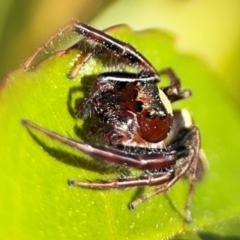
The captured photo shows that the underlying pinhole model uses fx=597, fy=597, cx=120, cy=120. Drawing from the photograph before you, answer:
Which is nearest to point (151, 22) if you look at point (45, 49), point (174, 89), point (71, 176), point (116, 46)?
point (174, 89)

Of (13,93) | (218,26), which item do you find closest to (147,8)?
(218,26)

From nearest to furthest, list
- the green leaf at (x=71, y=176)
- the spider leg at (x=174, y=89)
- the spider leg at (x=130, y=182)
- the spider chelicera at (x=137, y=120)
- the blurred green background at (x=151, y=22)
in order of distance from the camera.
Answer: the green leaf at (x=71, y=176)
the spider leg at (x=130, y=182)
the spider chelicera at (x=137, y=120)
the spider leg at (x=174, y=89)
the blurred green background at (x=151, y=22)

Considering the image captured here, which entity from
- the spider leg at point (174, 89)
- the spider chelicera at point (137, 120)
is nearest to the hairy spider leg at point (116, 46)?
the spider chelicera at point (137, 120)

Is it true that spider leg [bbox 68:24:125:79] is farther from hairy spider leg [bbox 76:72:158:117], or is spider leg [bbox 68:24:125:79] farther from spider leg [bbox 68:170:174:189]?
spider leg [bbox 68:170:174:189]

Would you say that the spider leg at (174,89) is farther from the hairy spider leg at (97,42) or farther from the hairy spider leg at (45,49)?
the hairy spider leg at (45,49)

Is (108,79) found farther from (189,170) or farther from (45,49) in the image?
(189,170)

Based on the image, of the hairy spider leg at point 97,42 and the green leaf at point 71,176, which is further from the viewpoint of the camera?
the hairy spider leg at point 97,42

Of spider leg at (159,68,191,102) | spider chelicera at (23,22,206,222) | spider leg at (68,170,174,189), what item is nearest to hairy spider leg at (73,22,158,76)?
spider chelicera at (23,22,206,222)
